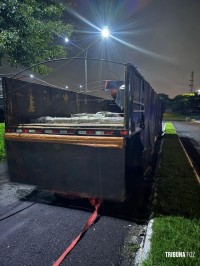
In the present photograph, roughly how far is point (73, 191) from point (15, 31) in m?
9.29

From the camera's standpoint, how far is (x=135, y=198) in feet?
18.3

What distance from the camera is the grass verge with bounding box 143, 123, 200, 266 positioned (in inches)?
126

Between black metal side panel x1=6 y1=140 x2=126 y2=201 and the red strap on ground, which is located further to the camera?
black metal side panel x1=6 y1=140 x2=126 y2=201

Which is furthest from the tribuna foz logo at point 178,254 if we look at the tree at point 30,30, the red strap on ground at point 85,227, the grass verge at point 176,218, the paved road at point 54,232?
the tree at point 30,30

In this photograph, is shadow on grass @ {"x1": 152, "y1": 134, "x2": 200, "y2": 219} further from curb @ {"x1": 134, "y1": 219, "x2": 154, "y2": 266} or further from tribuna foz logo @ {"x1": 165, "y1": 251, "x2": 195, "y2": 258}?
tribuna foz logo @ {"x1": 165, "y1": 251, "x2": 195, "y2": 258}

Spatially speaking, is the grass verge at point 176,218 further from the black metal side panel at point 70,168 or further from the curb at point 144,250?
the black metal side panel at point 70,168

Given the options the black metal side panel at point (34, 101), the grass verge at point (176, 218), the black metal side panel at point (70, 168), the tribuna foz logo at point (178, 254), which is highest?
the black metal side panel at point (34, 101)

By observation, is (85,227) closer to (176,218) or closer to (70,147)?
(70,147)

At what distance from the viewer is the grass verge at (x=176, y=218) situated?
10.5 feet

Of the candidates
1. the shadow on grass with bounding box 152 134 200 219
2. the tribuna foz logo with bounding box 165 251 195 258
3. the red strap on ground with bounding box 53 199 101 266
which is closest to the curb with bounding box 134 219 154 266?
the tribuna foz logo with bounding box 165 251 195 258

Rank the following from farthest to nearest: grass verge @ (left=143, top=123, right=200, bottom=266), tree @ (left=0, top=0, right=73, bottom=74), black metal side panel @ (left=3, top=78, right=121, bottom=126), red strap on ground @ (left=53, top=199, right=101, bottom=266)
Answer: tree @ (left=0, top=0, right=73, bottom=74) < black metal side panel @ (left=3, top=78, right=121, bottom=126) < red strap on ground @ (left=53, top=199, right=101, bottom=266) < grass verge @ (left=143, top=123, right=200, bottom=266)

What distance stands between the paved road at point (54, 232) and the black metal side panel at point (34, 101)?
1915 millimetres

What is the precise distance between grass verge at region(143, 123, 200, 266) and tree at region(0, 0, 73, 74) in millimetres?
9191

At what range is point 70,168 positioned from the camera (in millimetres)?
4645
